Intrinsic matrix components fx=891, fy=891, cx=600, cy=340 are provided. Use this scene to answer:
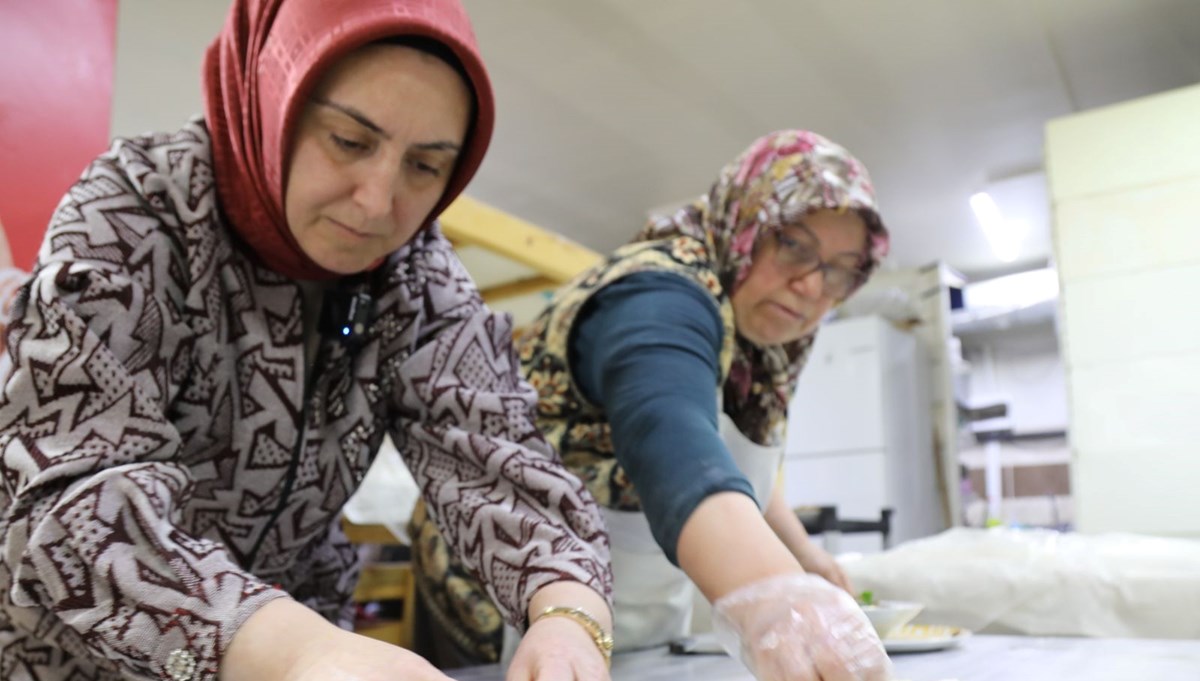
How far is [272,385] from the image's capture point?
69 centimetres

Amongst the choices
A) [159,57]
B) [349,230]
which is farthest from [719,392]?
[159,57]

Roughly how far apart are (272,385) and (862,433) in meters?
4.06

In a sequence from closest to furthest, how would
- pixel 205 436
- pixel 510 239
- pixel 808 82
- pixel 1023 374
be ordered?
pixel 205 436, pixel 510 239, pixel 808 82, pixel 1023 374

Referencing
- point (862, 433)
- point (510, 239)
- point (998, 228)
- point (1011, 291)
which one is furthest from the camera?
point (1011, 291)

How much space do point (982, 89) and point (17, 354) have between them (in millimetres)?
3429

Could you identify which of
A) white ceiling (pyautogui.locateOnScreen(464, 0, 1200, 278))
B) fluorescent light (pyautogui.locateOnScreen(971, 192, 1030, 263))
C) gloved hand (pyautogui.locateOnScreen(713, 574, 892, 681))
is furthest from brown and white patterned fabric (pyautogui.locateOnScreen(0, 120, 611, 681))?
fluorescent light (pyautogui.locateOnScreen(971, 192, 1030, 263))

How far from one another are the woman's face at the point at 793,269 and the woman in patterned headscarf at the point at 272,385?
14.6 inches

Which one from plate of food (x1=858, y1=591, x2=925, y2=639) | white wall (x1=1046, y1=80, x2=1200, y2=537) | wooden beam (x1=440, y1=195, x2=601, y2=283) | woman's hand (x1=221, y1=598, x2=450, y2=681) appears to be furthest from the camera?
white wall (x1=1046, y1=80, x2=1200, y2=537)

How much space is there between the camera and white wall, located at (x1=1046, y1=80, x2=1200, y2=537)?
2.56m

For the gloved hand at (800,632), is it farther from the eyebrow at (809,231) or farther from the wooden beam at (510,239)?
the wooden beam at (510,239)

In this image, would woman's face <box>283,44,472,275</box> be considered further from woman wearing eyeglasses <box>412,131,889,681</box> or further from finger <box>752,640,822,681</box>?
finger <box>752,640,822,681</box>

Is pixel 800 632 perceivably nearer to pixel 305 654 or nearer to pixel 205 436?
pixel 305 654

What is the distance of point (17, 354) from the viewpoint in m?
0.54

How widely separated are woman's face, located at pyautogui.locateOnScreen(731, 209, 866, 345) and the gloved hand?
0.48 m
